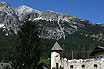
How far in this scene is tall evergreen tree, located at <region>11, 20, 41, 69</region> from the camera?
23312 millimetres

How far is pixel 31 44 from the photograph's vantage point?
80.0ft

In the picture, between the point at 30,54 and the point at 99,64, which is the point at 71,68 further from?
the point at 30,54

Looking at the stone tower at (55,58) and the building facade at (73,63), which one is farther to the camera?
the stone tower at (55,58)

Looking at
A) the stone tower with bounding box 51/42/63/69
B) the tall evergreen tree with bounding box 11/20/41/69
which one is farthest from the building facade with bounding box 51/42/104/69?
the tall evergreen tree with bounding box 11/20/41/69

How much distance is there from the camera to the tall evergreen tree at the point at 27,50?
23312mm

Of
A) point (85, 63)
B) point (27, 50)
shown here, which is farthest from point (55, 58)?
point (27, 50)

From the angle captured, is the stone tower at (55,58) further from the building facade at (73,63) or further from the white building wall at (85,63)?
the white building wall at (85,63)

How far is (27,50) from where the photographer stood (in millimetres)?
24094

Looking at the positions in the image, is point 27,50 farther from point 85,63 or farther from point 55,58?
point 85,63

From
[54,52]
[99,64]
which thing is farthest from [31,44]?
[99,64]

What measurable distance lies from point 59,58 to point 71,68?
11.0 ft

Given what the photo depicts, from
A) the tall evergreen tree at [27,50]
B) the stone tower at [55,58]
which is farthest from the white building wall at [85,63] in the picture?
the tall evergreen tree at [27,50]

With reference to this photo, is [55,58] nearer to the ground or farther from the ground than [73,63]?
farther from the ground

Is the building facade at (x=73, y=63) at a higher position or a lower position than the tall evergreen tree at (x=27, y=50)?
lower
